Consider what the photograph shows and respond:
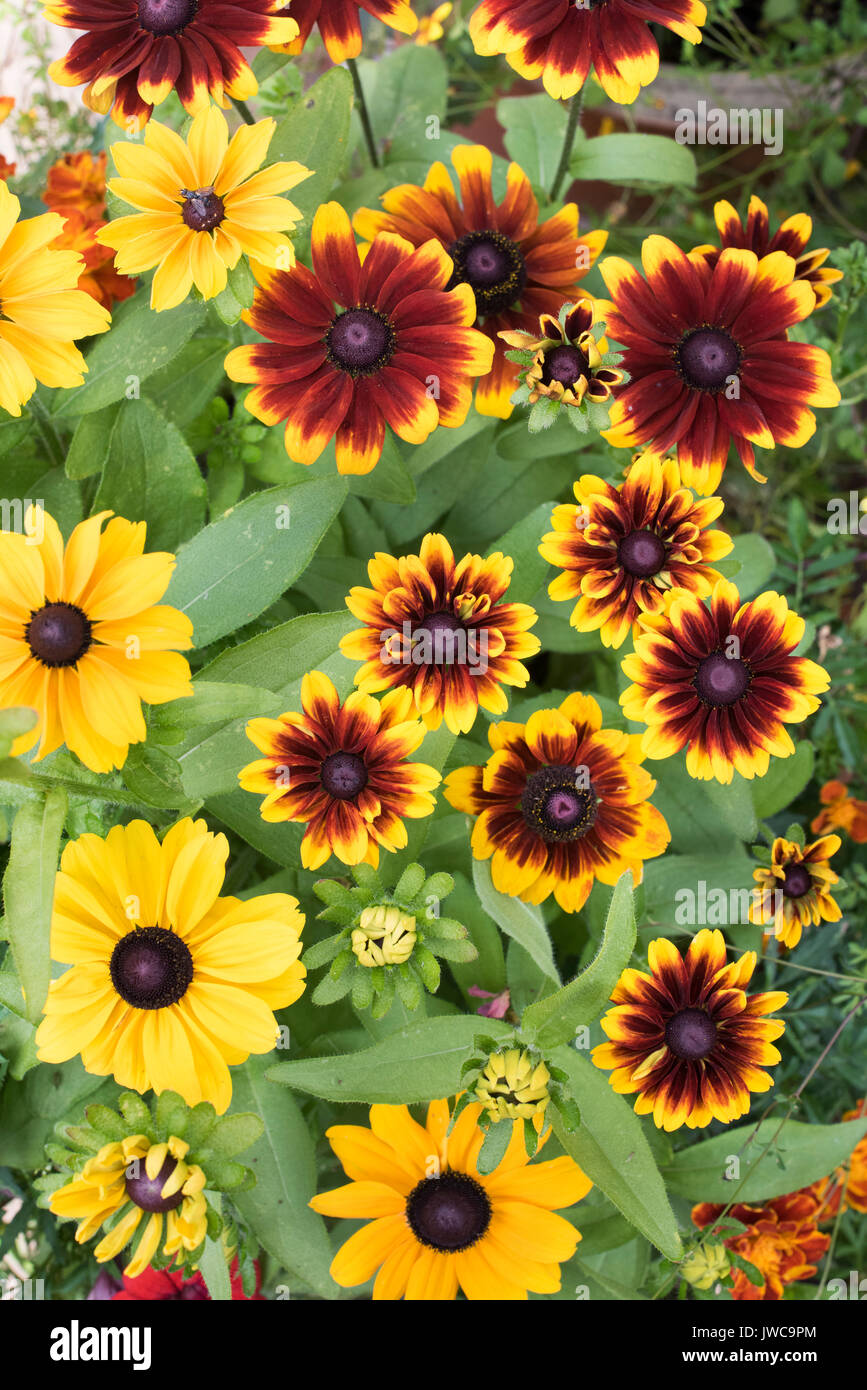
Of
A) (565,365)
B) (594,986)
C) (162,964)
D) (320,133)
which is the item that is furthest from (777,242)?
(162,964)

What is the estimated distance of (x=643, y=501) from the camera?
0.82 m

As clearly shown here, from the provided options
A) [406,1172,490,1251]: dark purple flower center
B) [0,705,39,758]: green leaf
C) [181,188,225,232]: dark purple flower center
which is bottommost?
[406,1172,490,1251]: dark purple flower center

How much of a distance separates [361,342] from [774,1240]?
2.60 ft

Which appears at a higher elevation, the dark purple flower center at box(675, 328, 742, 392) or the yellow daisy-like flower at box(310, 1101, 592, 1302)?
the dark purple flower center at box(675, 328, 742, 392)

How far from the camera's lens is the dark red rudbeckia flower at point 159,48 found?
0.80 metres

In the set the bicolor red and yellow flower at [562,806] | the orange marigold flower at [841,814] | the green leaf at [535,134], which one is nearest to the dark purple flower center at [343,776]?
the bicolor red and yellow flower at [562,806]

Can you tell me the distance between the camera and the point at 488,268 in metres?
0.92

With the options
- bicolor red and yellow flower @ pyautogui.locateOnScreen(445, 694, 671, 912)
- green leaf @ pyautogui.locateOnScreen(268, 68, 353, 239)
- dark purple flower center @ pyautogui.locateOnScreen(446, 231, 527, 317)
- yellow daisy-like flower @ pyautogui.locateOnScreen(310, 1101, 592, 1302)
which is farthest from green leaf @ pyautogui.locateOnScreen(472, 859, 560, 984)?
green leaf @ pyautogui.locateOnScreen(268, 68, 353, 239)

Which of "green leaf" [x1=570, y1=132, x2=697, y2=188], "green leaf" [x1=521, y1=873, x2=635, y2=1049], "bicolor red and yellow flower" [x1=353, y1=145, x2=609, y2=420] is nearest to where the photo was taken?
"green leaf" [x1=521, y1=873, x2=635, y2=1049]

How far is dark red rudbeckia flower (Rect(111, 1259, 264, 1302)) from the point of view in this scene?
0.95m

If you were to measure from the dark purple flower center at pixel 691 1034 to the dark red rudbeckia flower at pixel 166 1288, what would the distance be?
1.34 feet

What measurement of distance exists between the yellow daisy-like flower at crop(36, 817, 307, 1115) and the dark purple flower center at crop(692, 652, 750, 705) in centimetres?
32

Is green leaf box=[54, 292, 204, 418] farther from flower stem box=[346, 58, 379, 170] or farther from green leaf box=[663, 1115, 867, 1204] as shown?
green leaf box=[663, 1115, 867, 1204]
